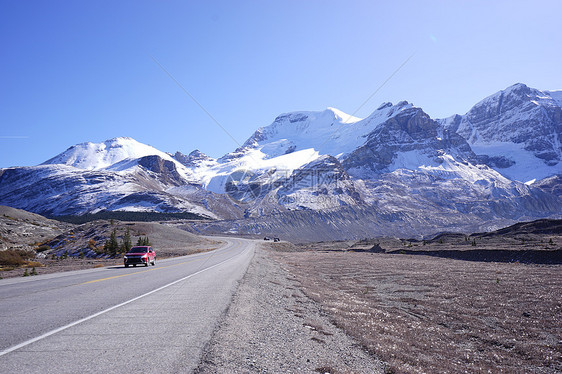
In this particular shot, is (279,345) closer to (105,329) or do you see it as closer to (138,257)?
(105,329)

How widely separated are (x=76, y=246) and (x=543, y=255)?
70321 millimetres

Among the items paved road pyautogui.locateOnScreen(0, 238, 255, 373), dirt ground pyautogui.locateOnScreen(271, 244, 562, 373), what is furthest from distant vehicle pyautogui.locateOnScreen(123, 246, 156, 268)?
dirt ground pyautogui.locateOnScreen(271, 244, 562, 373)

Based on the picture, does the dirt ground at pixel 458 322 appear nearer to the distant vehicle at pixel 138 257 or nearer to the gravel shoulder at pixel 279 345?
the gravel shoulder at pixel 279 345

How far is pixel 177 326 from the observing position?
28.1 ft

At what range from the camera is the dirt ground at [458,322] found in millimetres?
8727

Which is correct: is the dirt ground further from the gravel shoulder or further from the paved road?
the paved road

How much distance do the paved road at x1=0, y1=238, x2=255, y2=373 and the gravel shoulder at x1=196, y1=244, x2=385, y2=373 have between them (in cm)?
42

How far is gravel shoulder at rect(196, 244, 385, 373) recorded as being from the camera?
21.3 feet

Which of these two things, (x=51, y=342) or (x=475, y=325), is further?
(x=475, y=325)

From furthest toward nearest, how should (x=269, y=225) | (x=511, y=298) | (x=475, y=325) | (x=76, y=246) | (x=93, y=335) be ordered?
(x=269, y=225)
(x=76, y=246)
(x=511, y=298)
(x=475, y=325)
(x=93, y=335)

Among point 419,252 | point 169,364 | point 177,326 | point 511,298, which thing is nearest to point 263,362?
point 169,364

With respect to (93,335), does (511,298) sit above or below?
below

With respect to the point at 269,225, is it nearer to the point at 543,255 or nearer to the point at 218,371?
the point at 543,255

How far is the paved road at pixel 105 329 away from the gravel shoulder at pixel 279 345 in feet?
1.39
